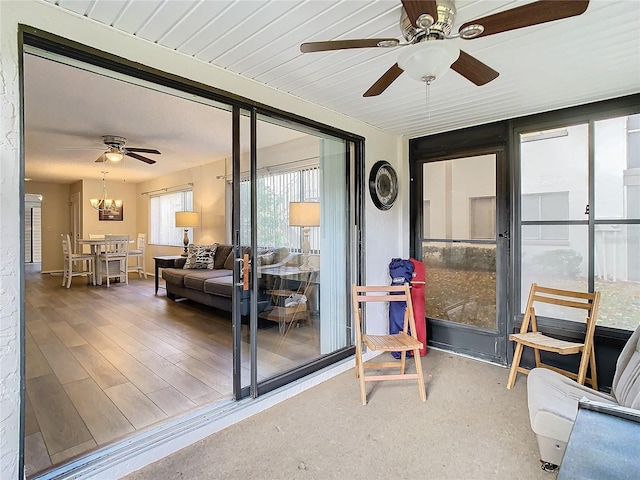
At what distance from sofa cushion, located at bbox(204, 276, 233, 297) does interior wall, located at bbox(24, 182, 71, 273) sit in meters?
6.53

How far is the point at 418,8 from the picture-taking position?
4.24ft

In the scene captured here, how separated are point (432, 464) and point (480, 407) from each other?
792 millimetres

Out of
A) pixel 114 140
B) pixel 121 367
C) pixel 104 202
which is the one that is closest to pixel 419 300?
pixel 121 367

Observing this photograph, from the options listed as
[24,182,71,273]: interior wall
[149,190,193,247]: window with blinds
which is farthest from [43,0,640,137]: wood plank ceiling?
[24,182,71,273]: interior wall

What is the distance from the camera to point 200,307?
205 inches

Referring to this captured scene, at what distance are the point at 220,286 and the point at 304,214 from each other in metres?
2.06

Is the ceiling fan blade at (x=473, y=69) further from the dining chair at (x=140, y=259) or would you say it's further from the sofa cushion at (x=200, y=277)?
the dining chair at (x=140, y=259)

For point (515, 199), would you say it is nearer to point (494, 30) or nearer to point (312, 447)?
point (494, 30)

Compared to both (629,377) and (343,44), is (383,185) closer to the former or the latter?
(343,44)

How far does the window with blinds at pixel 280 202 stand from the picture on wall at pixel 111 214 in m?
7.28

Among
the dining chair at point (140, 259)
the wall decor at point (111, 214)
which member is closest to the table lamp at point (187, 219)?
the dining chair at point (140, 259)

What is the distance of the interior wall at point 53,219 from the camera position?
866 cm

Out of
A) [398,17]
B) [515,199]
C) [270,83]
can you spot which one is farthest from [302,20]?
[515,199]

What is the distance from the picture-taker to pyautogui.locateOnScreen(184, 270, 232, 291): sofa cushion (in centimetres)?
485
